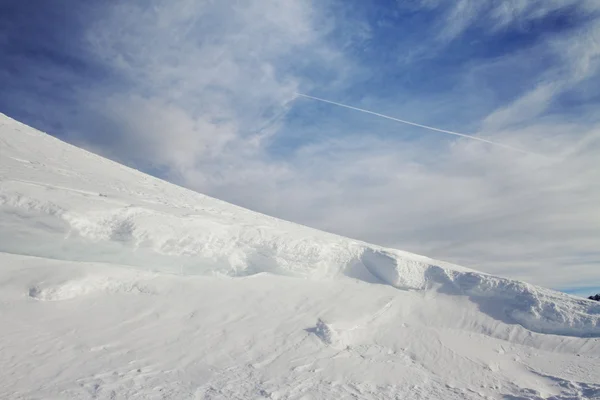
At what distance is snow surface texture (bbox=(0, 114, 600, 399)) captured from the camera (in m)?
7.20

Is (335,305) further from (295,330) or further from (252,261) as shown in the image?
(252,261)

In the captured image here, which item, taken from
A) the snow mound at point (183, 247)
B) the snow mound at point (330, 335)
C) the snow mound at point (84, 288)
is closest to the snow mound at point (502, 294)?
the snow mound at point (183, 247)

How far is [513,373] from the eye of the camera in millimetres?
8766

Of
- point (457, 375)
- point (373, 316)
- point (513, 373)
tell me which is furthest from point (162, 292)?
point (513, 373)

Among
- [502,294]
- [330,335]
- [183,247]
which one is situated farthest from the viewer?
[502,294]

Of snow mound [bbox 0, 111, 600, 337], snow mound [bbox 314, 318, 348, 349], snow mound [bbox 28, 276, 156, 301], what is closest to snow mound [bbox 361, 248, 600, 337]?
snow mound [bbox 0, 111, 600, 337]

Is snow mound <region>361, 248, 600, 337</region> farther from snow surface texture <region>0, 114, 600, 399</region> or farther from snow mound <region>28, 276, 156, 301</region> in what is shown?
snow mound <region>28, 276, 156, 301</region>

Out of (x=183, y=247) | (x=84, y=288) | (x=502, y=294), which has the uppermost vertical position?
(x=502, y=294)

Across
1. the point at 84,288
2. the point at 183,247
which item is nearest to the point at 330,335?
the point at 183,247

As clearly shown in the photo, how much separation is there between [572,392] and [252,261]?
27.4 ft

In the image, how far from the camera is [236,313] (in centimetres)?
934

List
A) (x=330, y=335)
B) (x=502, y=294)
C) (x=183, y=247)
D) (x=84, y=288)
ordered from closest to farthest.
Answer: (x=84, y=288)
(x=330, y=335)
(x=183, y=247)
(x=502, y=294)

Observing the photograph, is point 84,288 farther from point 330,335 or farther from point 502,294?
point 502,294

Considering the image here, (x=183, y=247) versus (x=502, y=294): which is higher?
(x=502, y=294)
